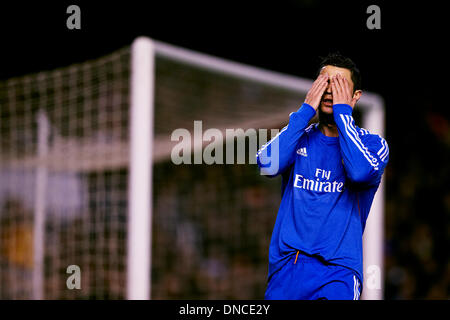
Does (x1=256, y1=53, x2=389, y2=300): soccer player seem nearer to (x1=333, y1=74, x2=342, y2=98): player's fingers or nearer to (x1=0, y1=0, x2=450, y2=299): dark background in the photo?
(x1=333, y1=74, x2=342, y2=98): player's fingers

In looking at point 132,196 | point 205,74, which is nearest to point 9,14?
point 205,74

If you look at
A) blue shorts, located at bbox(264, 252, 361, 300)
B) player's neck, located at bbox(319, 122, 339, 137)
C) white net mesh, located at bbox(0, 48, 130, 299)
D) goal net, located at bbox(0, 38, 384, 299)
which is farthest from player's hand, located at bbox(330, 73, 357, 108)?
white net mesh, located at bbox(0, 48, 130, 299)

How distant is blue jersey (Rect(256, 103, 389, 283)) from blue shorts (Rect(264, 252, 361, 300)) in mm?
24

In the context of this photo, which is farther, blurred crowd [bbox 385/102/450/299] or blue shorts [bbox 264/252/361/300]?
blurred crowd [bbox 385/102/450/299]

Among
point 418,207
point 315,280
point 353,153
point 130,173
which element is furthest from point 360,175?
point 418,207

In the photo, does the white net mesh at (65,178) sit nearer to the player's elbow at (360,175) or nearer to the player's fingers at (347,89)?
Result: the player's fingers at (347,89)

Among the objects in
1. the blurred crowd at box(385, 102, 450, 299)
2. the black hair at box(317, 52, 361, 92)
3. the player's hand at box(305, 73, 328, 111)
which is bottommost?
the blurred crowd at box(385, 102, 450, 299)

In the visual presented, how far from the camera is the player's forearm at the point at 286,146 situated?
1745mm

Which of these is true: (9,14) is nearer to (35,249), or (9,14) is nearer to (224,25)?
(224,25)

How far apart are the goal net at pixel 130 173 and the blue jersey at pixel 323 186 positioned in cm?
141

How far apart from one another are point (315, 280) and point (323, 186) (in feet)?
0.98

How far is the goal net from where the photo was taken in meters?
3.19

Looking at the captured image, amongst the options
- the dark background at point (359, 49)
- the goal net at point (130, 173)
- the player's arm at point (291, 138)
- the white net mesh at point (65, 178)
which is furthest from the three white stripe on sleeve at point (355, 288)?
the dark background at point (359, 49)

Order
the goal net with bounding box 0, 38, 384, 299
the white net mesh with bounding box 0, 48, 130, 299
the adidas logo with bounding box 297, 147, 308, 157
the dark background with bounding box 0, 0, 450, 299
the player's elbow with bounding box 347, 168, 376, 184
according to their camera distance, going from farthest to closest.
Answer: the dark background with bounding box 0, 0, 450, 299 → the white net mesh with bounding box 0, 48, 130, 299 → the goal net with bounding box 0, 38, 384, 299 → the adidas logo with bounding box 297, 147, 308, 157 → the player's elbow with bounding box 347, 168, 376, 184
